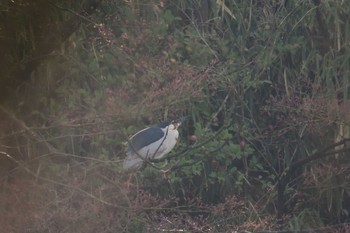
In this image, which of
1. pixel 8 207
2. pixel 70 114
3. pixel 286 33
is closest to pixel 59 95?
pixel 70 114

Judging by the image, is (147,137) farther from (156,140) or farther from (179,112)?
(179,112)

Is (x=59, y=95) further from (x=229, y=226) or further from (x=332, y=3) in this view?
(x=332, y=3)

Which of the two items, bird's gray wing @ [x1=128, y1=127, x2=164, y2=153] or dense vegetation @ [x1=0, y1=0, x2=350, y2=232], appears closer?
Result: dense vegetation @ [x1=0, y1=0, x2=350, y2=232]

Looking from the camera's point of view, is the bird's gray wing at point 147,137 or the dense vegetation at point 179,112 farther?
the bird's gray wing at point 147,137

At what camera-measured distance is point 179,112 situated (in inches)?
189

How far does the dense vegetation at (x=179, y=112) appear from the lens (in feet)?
11.9

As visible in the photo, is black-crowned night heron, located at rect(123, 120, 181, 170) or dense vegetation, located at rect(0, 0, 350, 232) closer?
dense vegetation, located at rect(0, 0, 350, 232)

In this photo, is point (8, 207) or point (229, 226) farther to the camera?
point (229, 226)

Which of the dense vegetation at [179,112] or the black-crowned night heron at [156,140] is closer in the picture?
the dense vegetation at [179,112]

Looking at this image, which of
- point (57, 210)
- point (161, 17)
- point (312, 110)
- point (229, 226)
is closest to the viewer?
point (57, 210)

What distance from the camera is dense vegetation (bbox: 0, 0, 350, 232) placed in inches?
143

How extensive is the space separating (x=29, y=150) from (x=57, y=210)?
33 centimetres

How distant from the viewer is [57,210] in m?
3.57

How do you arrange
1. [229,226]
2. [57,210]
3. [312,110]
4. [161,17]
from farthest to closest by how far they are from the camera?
[161,17]
[312,110]
[229,226]
[57,210]
